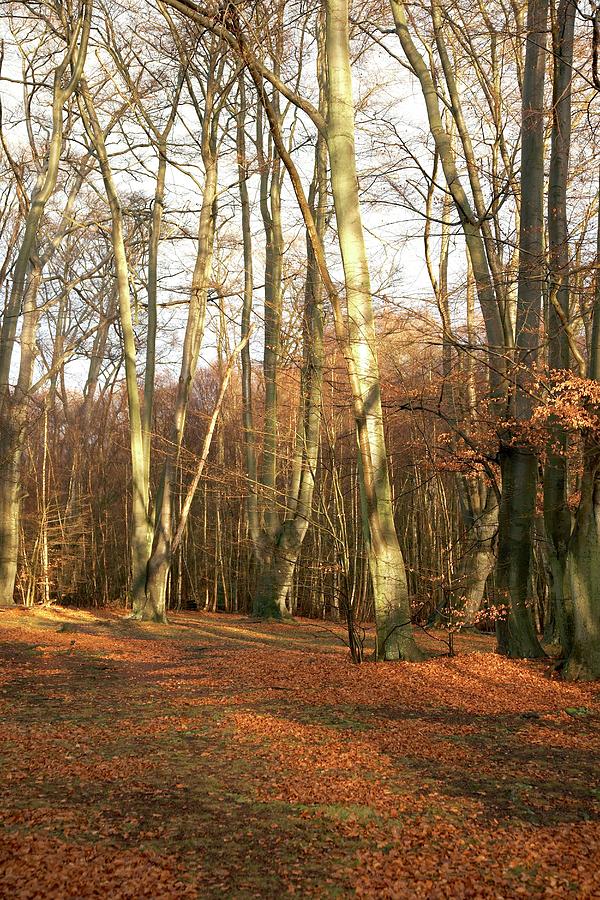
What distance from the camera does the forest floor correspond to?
280cm

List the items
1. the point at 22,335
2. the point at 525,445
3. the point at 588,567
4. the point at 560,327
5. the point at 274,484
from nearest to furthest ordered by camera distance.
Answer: the point at 588,567
the point at 560,327
the point at 525,445
the point at 274,484
the point at 22,335

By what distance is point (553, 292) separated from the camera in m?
6.97

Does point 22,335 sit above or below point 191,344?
above

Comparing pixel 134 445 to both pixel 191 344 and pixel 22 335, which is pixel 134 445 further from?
pixel 22 335

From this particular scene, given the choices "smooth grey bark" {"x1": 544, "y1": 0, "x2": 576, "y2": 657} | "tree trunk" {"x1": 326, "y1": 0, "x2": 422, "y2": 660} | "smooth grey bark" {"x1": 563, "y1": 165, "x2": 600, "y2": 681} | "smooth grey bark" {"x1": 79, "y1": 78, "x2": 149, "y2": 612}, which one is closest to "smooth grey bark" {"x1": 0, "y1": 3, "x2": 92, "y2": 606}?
"smooth grey bark" {"x1": 79, "y1": 78, "x2": 149, "y2": 612}

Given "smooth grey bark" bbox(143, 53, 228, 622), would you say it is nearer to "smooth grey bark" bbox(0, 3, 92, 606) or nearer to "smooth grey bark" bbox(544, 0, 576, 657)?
"smooth grey bark" bbox(0, 3, 92, 606)

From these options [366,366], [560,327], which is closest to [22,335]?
[366,366]

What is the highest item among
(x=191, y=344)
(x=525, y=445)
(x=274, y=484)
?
(x=191, y=344)

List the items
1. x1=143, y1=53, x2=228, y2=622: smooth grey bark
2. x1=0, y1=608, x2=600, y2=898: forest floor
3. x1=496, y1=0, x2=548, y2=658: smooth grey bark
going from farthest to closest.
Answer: x1=143, y1=53, x2=228, y2=622: smooth grey bark, x1=496, y1=0, x2=548, y2=658: smooth grey bark, x1=0, y1=608, x2=600, y2=898: forest floor

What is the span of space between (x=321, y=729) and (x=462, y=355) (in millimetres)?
5327

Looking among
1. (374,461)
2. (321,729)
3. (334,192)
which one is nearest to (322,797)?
(321,729)

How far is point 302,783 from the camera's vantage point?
12.9 feet

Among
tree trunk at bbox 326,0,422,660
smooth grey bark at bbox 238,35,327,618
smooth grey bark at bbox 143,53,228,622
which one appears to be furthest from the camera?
smooth grey bark at bbox 238,35,327,618

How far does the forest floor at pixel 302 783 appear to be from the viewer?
280 centimetres
